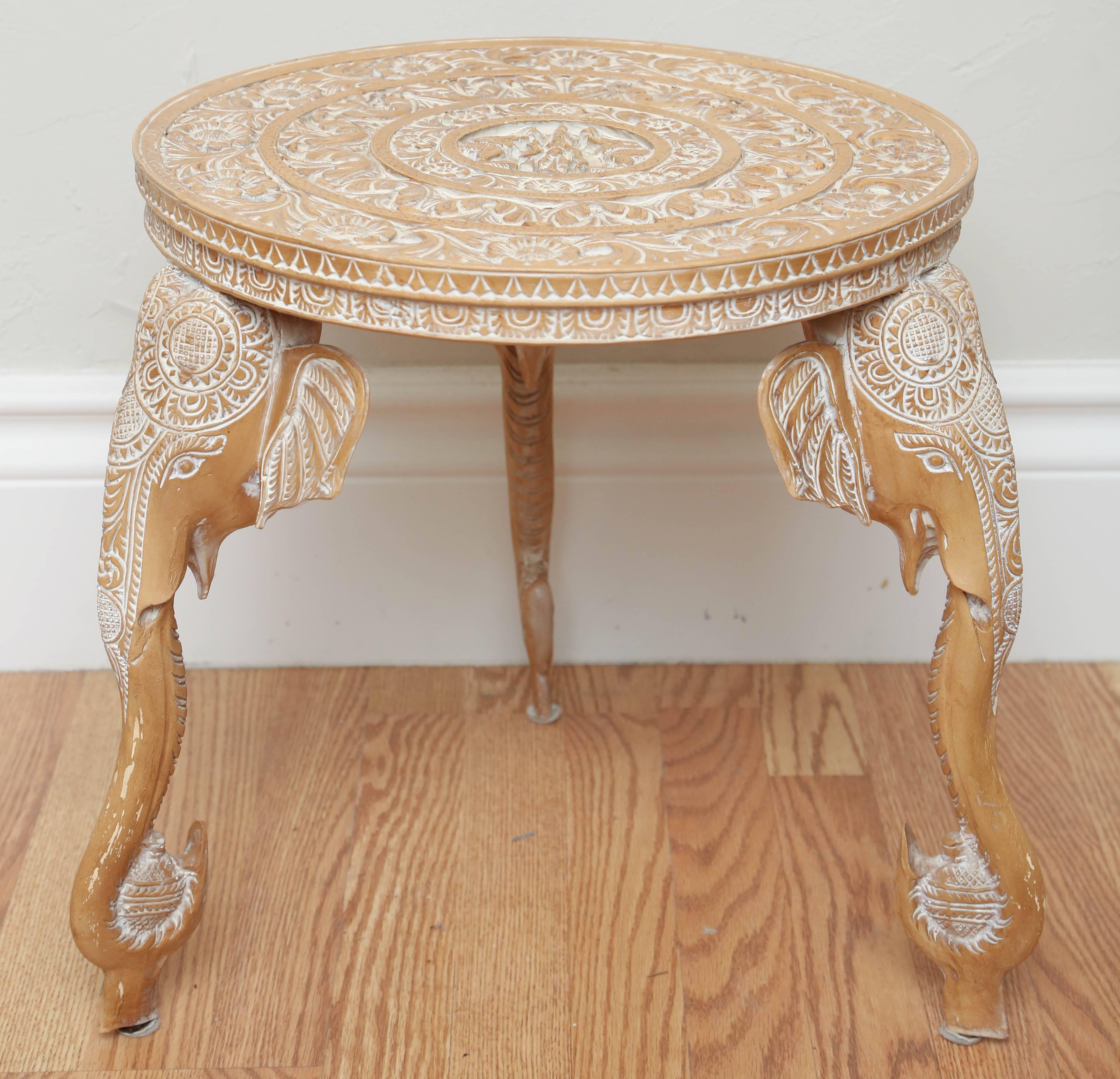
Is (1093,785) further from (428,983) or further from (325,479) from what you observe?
(325,479)

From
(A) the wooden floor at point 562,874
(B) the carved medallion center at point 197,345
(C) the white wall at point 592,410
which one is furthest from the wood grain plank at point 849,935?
(B) the carved medallion center at point 197,345

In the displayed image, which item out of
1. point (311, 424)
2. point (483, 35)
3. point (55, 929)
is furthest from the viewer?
point (483, 35)

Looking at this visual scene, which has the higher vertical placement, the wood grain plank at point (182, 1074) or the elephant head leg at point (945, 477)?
the elephant head leg at point (945, 477)

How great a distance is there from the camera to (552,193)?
0.69 m

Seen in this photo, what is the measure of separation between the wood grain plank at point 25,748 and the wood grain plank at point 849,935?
1.86ft

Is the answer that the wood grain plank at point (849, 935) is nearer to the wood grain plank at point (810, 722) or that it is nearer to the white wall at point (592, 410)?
the wood grain plank at point (810, 722)

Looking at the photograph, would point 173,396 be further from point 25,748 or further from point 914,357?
point 25,748

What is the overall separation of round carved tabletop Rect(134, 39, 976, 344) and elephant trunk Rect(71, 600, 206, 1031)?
23cm

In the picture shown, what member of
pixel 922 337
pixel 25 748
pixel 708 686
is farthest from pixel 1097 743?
pixel 25 748

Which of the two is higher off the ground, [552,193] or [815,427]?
[552,193]

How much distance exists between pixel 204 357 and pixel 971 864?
1.77ft

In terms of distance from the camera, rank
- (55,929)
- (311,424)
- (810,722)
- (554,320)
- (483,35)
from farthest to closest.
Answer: (810,722)
(483,35)
(55,929)
(311,424)
(554,320)

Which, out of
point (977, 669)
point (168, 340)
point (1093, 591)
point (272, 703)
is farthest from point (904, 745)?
point (168, 340)

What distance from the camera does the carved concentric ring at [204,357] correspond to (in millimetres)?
695
